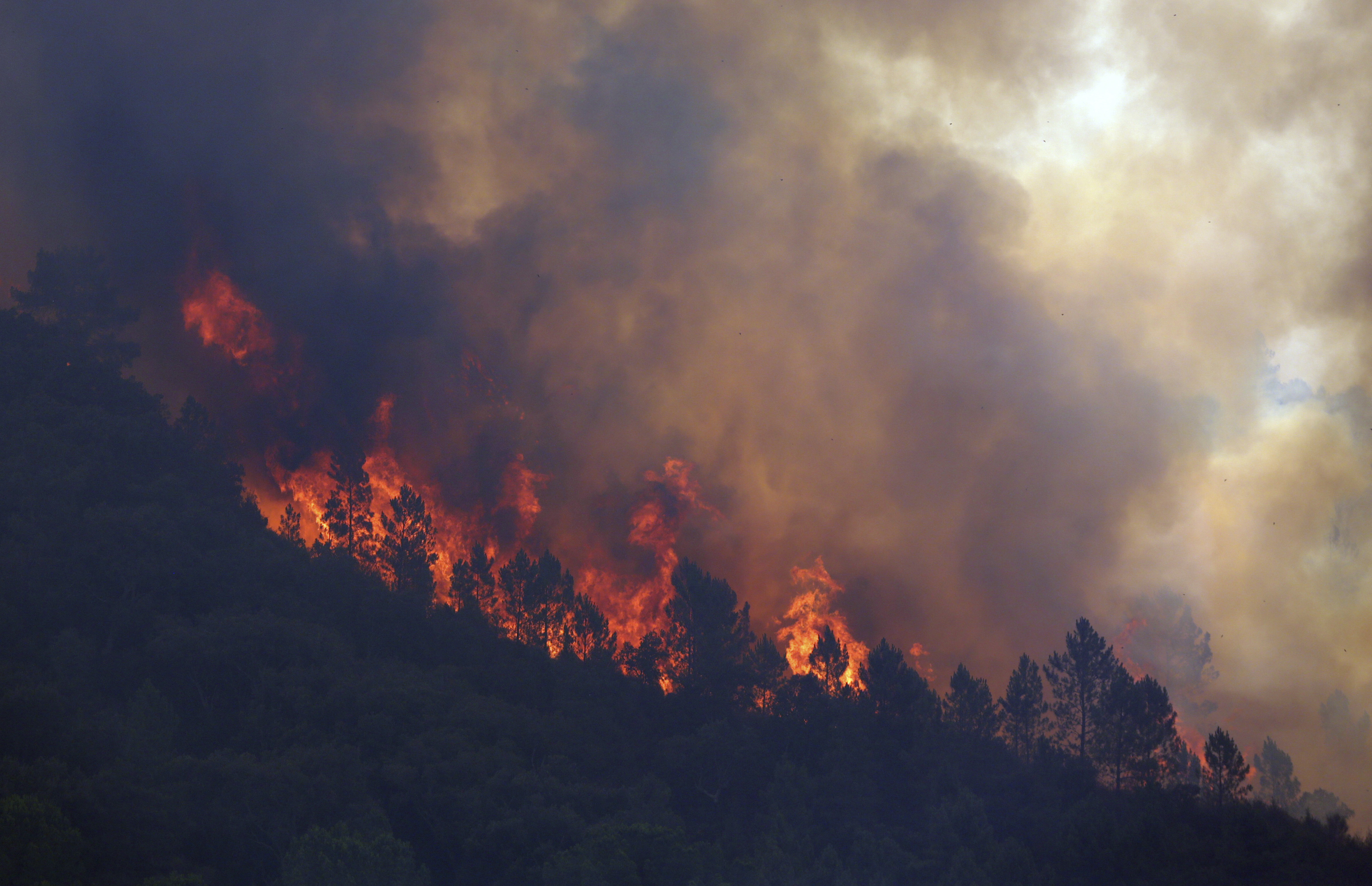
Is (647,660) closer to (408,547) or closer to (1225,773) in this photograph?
(408,547)

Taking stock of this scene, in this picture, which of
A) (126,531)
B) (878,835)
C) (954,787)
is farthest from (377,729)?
(954,787)

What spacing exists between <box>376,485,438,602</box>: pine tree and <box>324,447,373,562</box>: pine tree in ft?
6.93

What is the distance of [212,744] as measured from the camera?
8469 centimetres

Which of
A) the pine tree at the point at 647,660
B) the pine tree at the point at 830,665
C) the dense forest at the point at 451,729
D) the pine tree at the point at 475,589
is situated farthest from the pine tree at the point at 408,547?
the pine tree at the point at 830,665

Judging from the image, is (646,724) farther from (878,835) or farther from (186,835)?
(186,835)

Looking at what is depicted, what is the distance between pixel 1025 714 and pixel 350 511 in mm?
78526

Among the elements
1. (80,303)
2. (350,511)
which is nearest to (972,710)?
(350,511)

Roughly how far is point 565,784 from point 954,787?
35.2 meters

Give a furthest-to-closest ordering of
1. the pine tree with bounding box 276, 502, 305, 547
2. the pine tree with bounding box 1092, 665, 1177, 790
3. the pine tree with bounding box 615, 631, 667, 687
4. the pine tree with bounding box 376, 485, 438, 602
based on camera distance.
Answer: the pine tree with bounding box 276, 502, 305, 547 < the pine tree with bounding box 376, 485, 438, 602 < the pine tree with bounding box 615, 631, 667, 687 < the pine tree with bounding box 1092, 665, 1177, 790

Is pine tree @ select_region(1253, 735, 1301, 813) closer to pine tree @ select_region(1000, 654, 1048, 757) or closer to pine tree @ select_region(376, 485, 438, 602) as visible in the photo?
pine tree @ select_region(1000, 654, 1048, 757)

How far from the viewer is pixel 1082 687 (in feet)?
321

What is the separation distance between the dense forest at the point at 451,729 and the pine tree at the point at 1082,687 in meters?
0.24

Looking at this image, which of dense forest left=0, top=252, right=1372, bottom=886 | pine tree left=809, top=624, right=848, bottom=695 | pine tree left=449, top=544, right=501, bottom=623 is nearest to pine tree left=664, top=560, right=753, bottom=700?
dense forest left=0, top=252, right=1372, bottom=886

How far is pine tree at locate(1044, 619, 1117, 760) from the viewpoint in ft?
319
